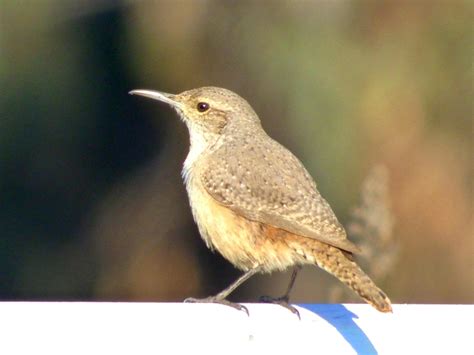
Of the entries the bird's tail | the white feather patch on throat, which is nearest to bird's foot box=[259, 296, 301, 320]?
the bird's tail

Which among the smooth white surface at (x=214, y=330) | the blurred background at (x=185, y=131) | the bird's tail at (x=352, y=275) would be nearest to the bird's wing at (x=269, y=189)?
the bird's tail at (x=352, y=275)

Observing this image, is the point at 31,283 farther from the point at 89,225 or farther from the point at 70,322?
the point at 70,322

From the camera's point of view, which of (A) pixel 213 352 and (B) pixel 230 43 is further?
(B) pixel 230 43

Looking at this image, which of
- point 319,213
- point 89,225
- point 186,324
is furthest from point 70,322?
point 89,225

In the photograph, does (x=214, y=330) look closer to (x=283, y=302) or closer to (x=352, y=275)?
(x=352, y=275)

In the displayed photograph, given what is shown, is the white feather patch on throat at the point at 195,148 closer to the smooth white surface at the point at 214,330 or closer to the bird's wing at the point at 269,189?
the bird's wing at the point at 269,189
